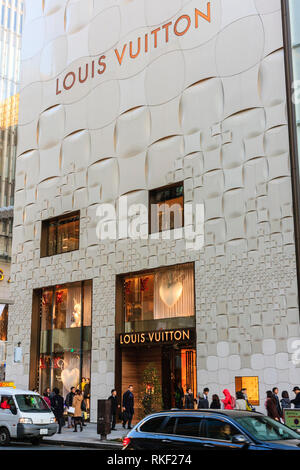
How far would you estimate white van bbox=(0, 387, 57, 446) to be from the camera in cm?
1861

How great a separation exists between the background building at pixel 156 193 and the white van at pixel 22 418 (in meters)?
6.81

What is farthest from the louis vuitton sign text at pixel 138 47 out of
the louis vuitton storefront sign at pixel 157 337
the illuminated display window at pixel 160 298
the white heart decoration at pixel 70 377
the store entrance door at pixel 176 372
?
the white heart decoration at pixel 70 377

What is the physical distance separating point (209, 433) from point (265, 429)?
3.08 ft

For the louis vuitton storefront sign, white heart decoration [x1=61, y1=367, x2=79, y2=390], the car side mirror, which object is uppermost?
the louis vuitton storefront sign

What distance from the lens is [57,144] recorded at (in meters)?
32.2

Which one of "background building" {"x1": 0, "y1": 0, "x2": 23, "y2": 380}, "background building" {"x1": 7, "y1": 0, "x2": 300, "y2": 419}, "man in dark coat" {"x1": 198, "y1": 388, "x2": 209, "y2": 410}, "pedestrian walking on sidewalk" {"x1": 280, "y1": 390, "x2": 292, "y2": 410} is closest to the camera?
"pedestrian walking on sidewalk" {"x1": 280, "y1": 390, "x2": 292, "y2": 410}

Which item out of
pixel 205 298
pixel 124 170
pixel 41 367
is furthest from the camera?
pixel 41 367

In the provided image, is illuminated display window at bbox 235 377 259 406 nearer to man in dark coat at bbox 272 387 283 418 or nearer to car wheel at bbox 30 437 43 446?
man in dark coat at bbox 272 387 283 418

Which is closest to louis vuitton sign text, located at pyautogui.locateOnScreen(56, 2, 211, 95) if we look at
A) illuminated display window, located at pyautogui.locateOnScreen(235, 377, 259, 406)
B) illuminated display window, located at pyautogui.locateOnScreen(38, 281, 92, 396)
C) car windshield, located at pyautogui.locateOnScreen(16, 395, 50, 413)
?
illuminated display window, located at pyautogui.locateOnScreen(38, 281, 92, 396)

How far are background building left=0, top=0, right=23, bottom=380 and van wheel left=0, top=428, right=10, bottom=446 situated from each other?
2807 cm

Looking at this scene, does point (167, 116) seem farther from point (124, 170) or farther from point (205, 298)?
point (205, 298)

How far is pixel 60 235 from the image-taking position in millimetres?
31641
